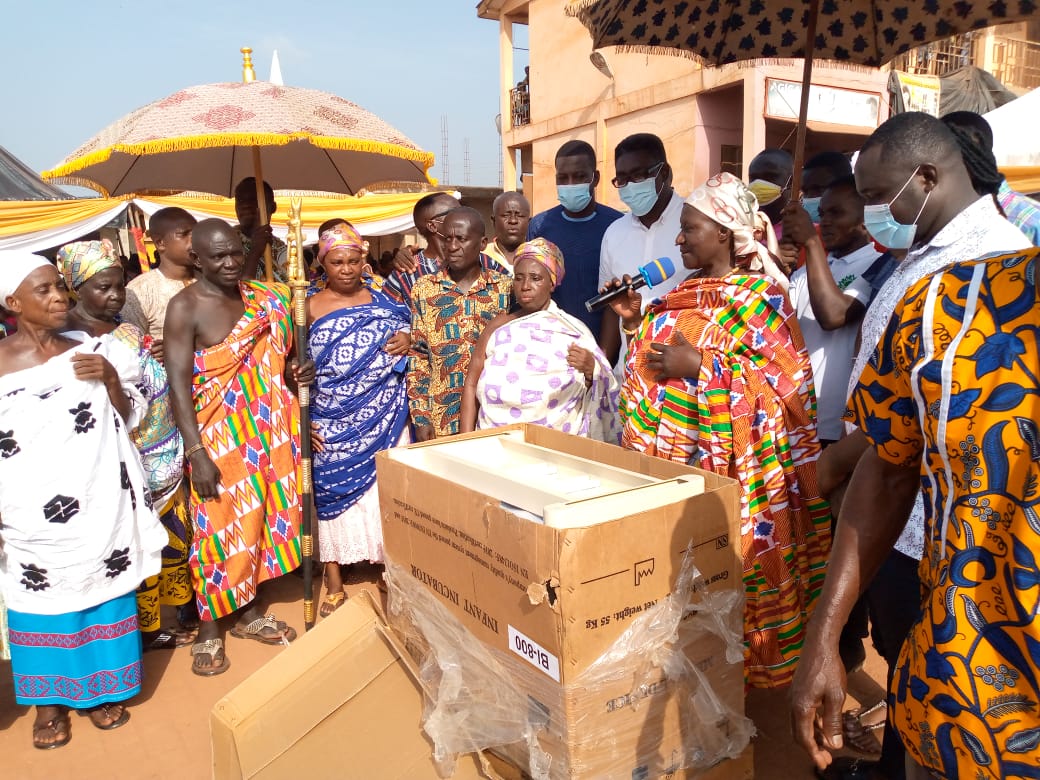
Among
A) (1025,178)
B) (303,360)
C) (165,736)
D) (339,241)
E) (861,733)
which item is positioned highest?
(1025,178)

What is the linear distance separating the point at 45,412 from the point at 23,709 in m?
1.44

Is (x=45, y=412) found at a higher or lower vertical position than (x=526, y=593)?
higher

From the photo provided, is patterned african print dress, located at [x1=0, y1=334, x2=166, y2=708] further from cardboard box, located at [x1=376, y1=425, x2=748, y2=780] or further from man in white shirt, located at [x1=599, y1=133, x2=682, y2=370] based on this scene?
man in white shirt, located at [x1=599, y1=133, x2=682, y2=370]

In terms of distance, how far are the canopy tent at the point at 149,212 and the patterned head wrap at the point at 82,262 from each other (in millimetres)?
5148

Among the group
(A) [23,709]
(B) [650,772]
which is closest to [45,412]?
(A) [23,709]

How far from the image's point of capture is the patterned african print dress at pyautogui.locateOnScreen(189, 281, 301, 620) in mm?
3443

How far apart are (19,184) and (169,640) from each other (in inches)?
382

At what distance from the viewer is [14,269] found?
2.73 metres

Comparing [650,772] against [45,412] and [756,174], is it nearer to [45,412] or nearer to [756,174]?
[45,412]

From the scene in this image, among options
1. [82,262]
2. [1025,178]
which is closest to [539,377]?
[82,262]

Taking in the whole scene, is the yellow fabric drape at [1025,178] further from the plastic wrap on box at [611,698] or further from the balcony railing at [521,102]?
the balcony railing at [521,102]

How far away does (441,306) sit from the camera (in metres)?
3.74

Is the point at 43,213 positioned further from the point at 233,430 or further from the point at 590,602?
the point at 590,602

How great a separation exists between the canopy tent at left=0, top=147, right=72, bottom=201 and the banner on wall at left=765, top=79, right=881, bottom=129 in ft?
31.7
